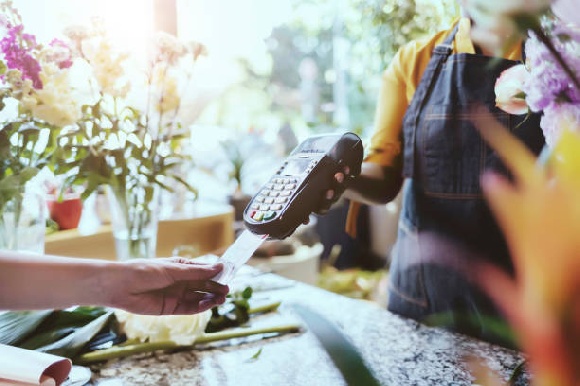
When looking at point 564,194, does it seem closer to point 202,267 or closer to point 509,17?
point 509,17

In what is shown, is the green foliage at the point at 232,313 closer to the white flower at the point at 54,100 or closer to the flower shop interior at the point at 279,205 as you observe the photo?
the flower shop interior at the point at 279,205

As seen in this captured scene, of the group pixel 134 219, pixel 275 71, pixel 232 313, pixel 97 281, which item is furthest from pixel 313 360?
pixel 275 71

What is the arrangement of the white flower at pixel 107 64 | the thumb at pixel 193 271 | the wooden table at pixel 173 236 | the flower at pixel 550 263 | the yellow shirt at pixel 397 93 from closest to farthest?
the flower at pixel 550 263 < the thumb at pixel 193 271 < the white flower at pixel 107 64 < the yellow shirt at pixel 397 93 < the wooden table at pixel 173 236

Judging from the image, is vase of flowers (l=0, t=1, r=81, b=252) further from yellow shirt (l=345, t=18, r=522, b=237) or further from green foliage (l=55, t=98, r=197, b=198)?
yellow shirt (l=345, t=18, r=522, b=237)

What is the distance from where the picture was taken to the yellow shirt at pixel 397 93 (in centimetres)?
113

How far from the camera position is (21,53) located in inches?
31.0

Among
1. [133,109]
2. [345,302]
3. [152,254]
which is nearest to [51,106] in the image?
[133,109]

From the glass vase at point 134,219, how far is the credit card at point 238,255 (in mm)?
326

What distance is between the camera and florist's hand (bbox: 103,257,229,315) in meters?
0.61

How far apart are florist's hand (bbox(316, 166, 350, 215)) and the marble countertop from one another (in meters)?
0.17

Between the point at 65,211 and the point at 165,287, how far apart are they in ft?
2.80

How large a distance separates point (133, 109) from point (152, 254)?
0.89 ft

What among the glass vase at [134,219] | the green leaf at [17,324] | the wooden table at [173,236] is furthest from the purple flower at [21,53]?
the wooden table at [173,236]

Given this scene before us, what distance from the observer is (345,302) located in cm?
97
